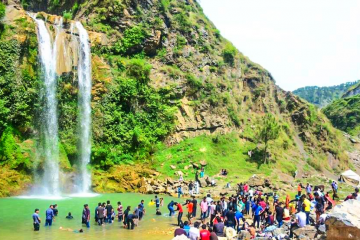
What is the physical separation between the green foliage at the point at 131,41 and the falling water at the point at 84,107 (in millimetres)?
5274

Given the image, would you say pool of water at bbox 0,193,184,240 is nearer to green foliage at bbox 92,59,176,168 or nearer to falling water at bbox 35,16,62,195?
falling water at bbox 35,16,62,195

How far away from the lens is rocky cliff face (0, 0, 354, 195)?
38688mm

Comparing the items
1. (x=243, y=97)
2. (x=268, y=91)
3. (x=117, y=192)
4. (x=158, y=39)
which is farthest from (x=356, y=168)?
(x=117, y=192)

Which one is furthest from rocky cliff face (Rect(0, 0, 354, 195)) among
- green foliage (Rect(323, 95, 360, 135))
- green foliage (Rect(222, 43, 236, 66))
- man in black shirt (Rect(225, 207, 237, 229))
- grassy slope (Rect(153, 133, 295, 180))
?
green foliage (Rect(323, 95, 360, 135))

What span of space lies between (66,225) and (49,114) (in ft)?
60.6

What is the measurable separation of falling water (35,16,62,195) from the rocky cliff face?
918 mm

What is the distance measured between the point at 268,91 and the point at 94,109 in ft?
109

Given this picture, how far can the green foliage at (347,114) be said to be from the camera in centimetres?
9694

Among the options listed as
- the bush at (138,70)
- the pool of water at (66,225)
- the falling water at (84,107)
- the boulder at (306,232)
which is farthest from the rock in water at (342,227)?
the bush at (138,70)

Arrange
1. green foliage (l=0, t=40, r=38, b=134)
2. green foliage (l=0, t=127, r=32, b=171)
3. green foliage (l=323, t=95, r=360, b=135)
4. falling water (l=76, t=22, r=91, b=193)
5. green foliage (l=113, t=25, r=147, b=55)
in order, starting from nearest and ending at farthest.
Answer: green foliage (l=0, t=127, r=32, b=171), green foliage (l=0, t=40, r=38, b=134), falling water (l=76, t=22, r=91, b=193), green foliage (l=113, t=25, r=147, b=55), green foliage (l=323, t=95, r=360, b=135)

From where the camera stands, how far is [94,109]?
129ft

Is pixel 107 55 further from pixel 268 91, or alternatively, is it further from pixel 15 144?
pixel 268 91

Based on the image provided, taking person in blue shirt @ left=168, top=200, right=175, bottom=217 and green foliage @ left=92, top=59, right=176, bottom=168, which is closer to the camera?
person in blue shirt @ left=168, top=200, right=175, bottom=217

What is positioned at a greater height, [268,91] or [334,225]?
[268,91]
